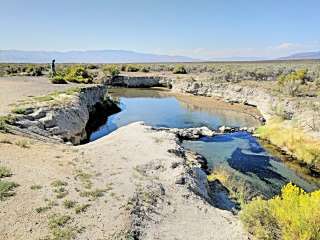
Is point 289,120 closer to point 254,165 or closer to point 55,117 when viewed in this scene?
point 254,165

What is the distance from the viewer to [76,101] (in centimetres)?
3500

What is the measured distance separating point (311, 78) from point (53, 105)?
141 ft

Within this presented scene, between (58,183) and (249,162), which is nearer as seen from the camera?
(58,183)

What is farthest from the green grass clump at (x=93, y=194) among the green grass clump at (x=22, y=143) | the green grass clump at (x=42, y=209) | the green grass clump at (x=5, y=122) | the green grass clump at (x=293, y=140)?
the green grass clump at (x=293, y=140)

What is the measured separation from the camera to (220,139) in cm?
3309

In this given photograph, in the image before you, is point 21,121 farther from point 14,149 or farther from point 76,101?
point 76,101

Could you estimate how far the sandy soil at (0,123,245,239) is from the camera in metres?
12.0

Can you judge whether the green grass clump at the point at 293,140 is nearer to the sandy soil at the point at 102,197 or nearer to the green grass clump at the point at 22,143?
the sandy soil at the point at 102,197

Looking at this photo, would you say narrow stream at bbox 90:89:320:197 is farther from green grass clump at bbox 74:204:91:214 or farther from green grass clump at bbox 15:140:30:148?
green grass clump at bbox 15:140:30:148

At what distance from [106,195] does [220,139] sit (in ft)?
66.4

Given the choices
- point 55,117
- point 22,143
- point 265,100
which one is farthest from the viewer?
point 265,100

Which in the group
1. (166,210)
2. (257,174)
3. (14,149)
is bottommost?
(257,174)

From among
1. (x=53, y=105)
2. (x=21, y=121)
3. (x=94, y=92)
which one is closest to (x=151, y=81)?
(x=94, y=92)

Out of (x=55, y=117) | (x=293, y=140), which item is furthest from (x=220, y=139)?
(x=55, y=117)
